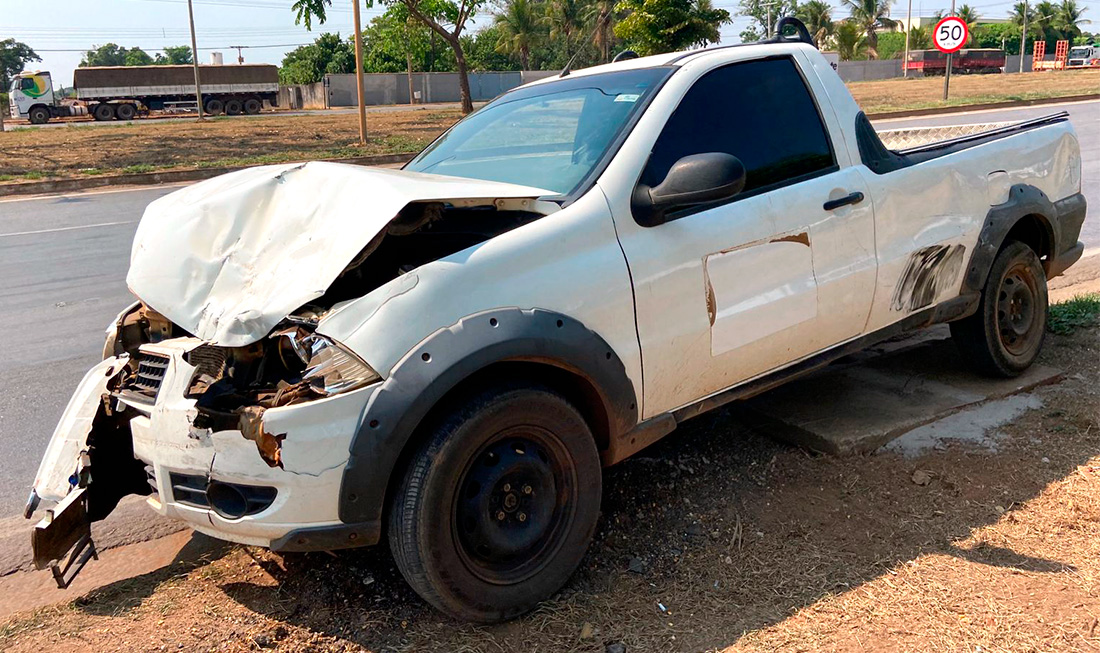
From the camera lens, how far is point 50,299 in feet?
25.7

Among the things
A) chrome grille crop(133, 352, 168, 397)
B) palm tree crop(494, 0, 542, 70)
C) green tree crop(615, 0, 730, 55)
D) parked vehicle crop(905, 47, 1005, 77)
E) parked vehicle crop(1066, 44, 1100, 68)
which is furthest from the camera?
parked vehicle crop(1066, 44, 1100, 68)

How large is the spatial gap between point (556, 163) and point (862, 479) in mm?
1913

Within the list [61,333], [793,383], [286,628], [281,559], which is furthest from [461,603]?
[61,333]

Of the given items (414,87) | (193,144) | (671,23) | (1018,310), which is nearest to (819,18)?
(414,87)

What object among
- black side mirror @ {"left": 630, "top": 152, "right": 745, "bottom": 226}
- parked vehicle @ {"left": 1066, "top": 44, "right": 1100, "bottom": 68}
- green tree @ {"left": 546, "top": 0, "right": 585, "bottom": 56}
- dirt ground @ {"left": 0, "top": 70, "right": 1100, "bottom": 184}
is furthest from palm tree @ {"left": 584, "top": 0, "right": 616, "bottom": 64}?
black side mirror @ {"left": 630, "top": 152, "right": 745, "bottom": 226}

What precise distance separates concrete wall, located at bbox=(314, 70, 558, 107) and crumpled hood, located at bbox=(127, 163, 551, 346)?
5561cm

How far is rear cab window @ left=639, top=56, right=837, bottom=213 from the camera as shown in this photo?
3600 millimetres

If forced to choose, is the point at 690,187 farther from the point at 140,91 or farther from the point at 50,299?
the point at 140,91

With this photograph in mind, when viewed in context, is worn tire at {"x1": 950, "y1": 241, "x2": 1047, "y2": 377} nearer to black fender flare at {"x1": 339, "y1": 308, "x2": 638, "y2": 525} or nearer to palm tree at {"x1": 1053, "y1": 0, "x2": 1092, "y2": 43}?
black fender flare at {"x1": 339, "y1": 308, "x2": 638, "y2": 525}

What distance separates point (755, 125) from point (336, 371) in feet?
7.16

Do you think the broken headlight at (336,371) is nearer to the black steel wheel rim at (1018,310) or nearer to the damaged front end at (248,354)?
the damaged front end at (248,354)

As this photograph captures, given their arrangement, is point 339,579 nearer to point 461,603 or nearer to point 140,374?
point 461,603

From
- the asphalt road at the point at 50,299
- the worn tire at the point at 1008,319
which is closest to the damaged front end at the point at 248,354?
the asphalt road at the point at 50,299

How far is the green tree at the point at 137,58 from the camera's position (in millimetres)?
107963
